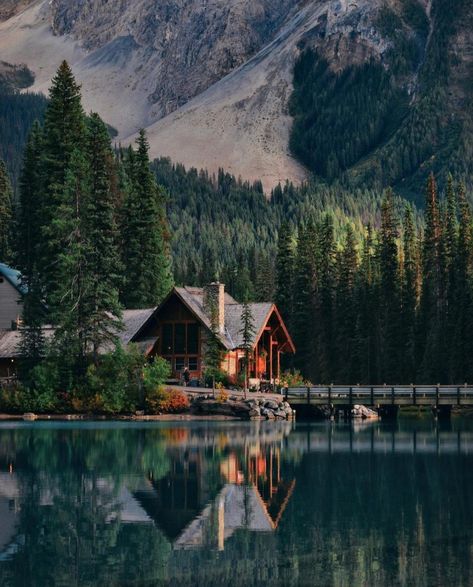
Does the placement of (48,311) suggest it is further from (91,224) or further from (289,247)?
(289,247)

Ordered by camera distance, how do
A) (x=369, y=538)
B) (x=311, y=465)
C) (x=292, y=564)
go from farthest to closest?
(x=311, y=465), (x=369, y=538), (x=292, y=564)

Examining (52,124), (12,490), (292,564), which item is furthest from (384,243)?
(292,564)

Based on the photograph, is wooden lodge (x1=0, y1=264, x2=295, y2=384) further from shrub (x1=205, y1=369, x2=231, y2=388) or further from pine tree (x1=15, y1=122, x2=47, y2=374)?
Answer: pine tree (x1=15, y1=122, x2=47, y2=374)

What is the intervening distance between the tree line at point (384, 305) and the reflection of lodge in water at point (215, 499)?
68858 millimetres

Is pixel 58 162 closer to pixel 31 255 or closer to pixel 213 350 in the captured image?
pixel 31 255

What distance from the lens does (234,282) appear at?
196750 mm

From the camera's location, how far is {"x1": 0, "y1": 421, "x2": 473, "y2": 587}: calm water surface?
31219 millimetres

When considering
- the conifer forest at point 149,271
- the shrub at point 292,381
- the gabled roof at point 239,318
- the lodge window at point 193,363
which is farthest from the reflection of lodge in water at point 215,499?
the shrub at point 292,381

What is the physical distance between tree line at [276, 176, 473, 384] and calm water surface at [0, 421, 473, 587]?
5846cm

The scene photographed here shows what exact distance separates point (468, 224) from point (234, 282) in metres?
76.2

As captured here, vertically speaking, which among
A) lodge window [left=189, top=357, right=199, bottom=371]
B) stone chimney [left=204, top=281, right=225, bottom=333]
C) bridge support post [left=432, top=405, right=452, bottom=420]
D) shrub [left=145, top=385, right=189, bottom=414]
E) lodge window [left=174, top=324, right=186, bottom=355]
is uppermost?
stone chimney [left=204, top=281, right=225, bottom=333]

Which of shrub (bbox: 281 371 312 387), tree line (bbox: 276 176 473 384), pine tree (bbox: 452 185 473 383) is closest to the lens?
shrub (bbox: 281 371 312 387)

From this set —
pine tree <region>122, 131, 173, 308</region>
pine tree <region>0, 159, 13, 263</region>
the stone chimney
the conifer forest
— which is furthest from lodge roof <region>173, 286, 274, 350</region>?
pine tree <region>0, 159, 13, 263</region>

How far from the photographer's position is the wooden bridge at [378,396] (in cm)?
9206
